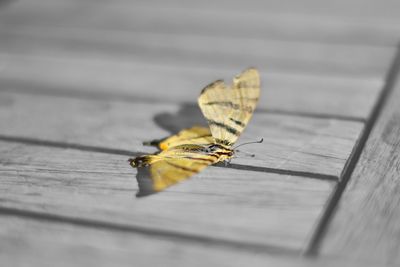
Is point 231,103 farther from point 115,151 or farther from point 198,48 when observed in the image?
point 198,48

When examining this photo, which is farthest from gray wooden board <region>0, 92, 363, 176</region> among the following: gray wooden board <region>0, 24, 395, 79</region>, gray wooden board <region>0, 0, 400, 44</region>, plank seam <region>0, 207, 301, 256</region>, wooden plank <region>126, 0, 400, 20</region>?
wooden plank <region>126, 0, 400, 20</region>

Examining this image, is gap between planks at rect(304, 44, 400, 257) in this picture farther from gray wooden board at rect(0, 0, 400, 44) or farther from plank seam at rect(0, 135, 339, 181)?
gray wooden board at rect(0, 0, 400, 44)

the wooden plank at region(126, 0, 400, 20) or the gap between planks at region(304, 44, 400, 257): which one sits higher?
the wooden plank at region(126, 0, 400, 20)

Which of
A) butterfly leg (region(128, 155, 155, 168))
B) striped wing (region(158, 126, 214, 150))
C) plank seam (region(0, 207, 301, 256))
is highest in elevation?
striped wing (region(158, 126, 214, 150))

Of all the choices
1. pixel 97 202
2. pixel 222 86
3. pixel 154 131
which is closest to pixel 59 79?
pixel 154 131

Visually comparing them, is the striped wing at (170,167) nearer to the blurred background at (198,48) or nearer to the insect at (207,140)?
the insect at (207,140)

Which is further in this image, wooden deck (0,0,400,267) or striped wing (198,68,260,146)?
striped wing (198,68,260,146)

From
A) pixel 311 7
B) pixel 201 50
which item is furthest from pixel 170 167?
pixel 311 7
